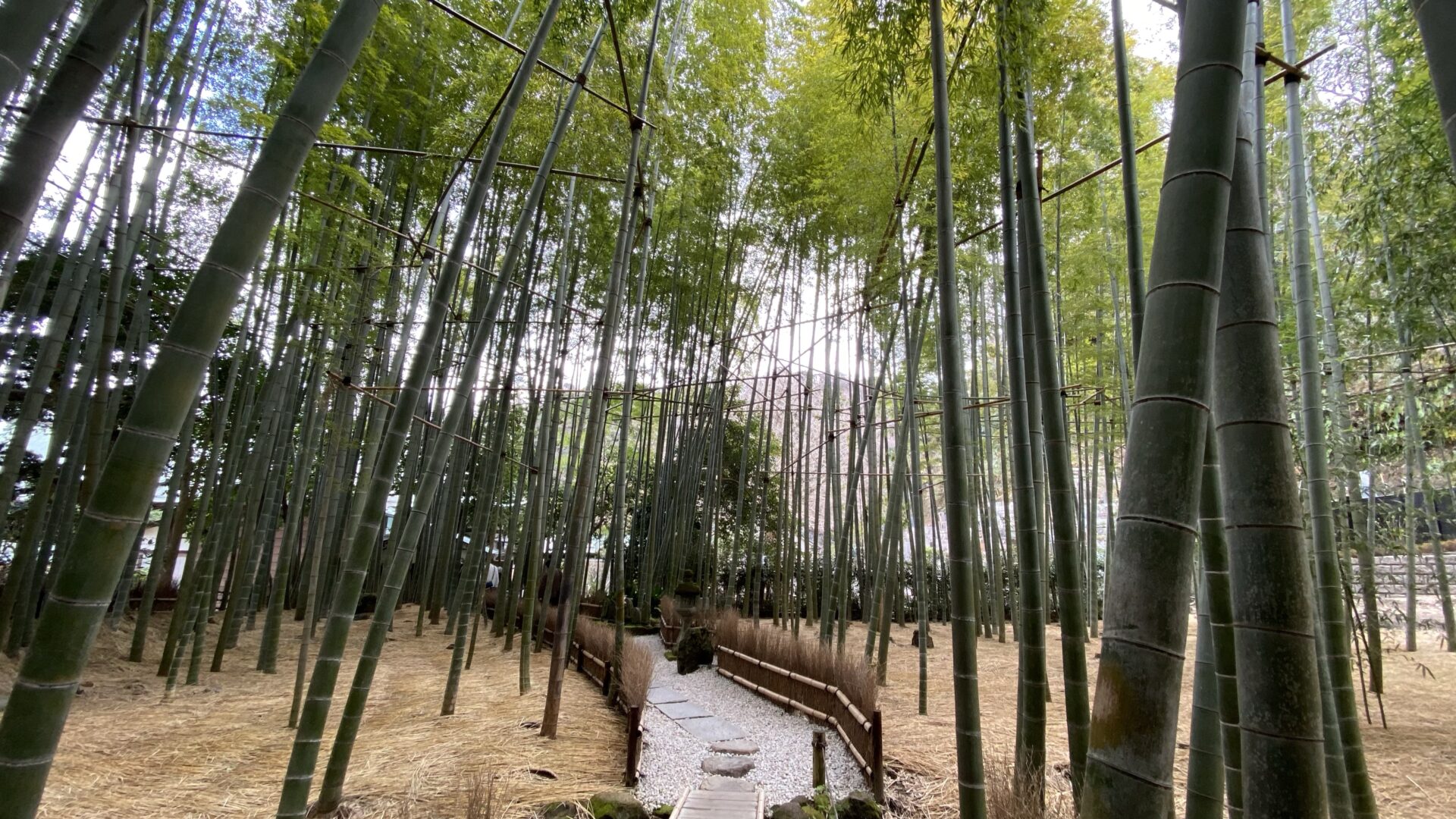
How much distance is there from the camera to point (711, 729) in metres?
3.89

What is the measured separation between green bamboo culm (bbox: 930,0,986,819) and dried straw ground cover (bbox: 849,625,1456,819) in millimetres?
611

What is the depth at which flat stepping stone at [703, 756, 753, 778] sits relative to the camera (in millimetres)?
→ 3178

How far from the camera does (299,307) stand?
4.20 meters

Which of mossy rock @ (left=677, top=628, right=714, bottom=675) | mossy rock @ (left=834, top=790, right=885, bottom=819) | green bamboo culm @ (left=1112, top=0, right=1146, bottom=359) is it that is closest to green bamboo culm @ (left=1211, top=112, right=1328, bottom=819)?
green bamboo culm @ (left=1112, top=0, right=1146, bottom=359)

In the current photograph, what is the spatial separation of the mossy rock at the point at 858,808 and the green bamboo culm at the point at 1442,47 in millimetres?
2668

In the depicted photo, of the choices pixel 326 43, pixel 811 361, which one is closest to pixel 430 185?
pixel 811 361

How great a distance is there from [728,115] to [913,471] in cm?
395

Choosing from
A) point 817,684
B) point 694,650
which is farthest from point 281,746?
point 694,650

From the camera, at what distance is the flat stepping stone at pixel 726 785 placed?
2.89 metres

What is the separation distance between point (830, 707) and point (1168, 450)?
3529 mm

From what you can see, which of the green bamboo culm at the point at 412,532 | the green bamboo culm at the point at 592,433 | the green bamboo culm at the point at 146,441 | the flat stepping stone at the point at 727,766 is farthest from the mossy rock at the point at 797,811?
the green bamboo culm at the point at 146,441

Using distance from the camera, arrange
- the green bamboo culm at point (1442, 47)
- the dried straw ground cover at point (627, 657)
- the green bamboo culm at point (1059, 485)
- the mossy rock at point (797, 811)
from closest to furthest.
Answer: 1. the green bamboo culm at point (1442, 47)
2. the green bamboo culm at point (1059, 485)
3. the mossy rock at point (797, 811)
4. the dried straw ground cover at point (627, 657)

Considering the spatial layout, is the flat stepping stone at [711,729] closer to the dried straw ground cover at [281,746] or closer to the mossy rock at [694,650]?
the dried straw ground cover at [281,746]

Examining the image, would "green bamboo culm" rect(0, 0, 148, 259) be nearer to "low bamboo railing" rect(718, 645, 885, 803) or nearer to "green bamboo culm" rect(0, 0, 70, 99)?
"green bamboo culm" rect(0, 0, 70, 99)
